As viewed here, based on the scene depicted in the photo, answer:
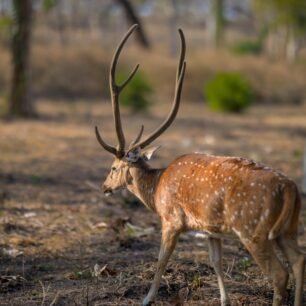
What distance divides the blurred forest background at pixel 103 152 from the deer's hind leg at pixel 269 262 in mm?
703

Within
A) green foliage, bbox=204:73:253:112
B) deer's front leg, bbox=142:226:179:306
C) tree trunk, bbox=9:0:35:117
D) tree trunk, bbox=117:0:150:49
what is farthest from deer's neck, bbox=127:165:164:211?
tree trunk, bbox=117:0:150:49

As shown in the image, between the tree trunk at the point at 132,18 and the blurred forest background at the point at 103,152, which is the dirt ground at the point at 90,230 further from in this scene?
the tree trunk at the point at 132,18

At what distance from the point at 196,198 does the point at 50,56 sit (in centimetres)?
2314

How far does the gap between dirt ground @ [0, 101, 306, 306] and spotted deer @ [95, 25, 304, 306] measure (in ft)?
1.65

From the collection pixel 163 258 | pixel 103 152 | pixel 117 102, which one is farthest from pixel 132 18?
pixel 163 258

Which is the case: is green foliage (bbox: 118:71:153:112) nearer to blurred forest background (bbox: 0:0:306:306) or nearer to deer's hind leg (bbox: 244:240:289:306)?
blurred forest background (bbox: 0:0:306:306)

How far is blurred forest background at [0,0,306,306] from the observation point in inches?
273

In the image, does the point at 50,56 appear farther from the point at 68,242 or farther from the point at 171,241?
the point at 171,241

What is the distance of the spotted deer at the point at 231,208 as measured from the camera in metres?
5.67

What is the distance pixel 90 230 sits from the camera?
30.0 ft

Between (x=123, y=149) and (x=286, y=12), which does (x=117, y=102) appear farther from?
(x=286, y=12)

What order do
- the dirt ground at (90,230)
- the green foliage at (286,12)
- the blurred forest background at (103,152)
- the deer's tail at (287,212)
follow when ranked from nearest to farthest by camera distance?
the deer's tail at (287,212)
the dirt ground at (90,230)
the blurred forest background at (103,152)
the green foliage at (286,12)

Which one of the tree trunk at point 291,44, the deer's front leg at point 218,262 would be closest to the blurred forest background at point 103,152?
the deer's front leg at point 218,262

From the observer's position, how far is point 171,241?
20.6 ft
